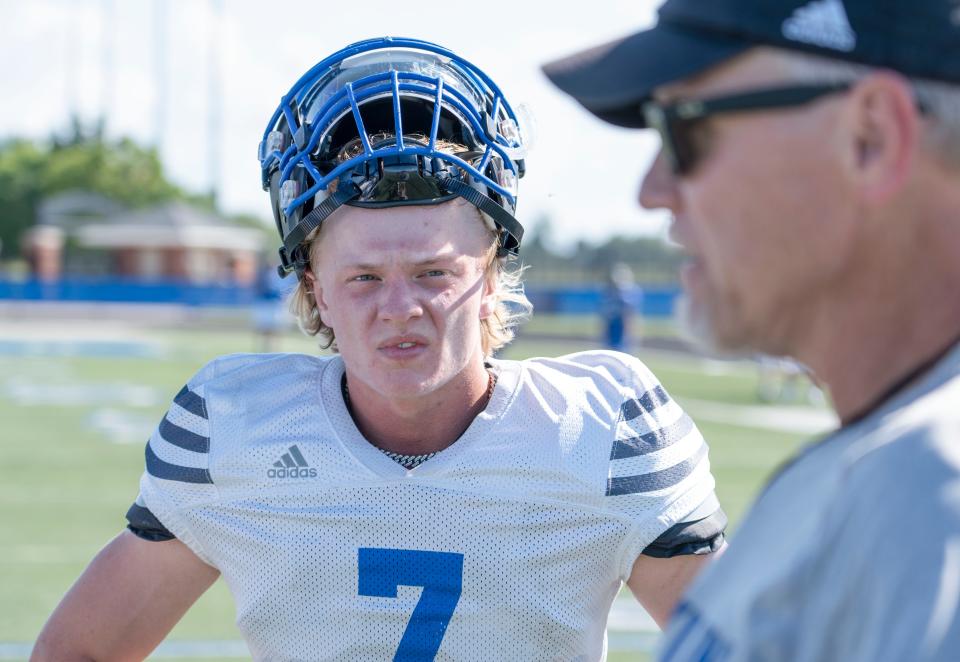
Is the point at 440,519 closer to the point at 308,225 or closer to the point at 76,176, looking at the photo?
the point at 308,225

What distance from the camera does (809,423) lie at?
1320 centimetres

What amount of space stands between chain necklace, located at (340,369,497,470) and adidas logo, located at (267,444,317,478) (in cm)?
13

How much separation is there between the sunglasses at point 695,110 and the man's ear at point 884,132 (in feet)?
0.07

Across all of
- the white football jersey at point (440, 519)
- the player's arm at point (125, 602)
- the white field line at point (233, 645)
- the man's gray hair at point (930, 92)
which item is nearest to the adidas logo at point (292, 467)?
the white football jersey at point (440, 519)

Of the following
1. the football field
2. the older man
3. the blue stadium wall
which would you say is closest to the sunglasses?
the older man

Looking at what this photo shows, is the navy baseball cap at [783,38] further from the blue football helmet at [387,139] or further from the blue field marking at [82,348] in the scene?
the blue field marking at [82,348]

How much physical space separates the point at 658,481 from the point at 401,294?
1.73 feet

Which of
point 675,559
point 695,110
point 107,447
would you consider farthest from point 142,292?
point 695,110

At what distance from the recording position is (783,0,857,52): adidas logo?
109 cm

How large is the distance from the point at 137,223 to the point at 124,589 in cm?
5323

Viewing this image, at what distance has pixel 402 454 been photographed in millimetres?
2232

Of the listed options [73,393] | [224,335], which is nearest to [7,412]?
[73,393]

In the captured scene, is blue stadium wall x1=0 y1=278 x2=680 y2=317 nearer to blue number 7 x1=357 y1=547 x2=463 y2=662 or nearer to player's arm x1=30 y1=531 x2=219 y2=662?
player's arm x1=30 y1=531 x2=219 y2=662

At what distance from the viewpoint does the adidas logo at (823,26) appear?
3.57 ft
